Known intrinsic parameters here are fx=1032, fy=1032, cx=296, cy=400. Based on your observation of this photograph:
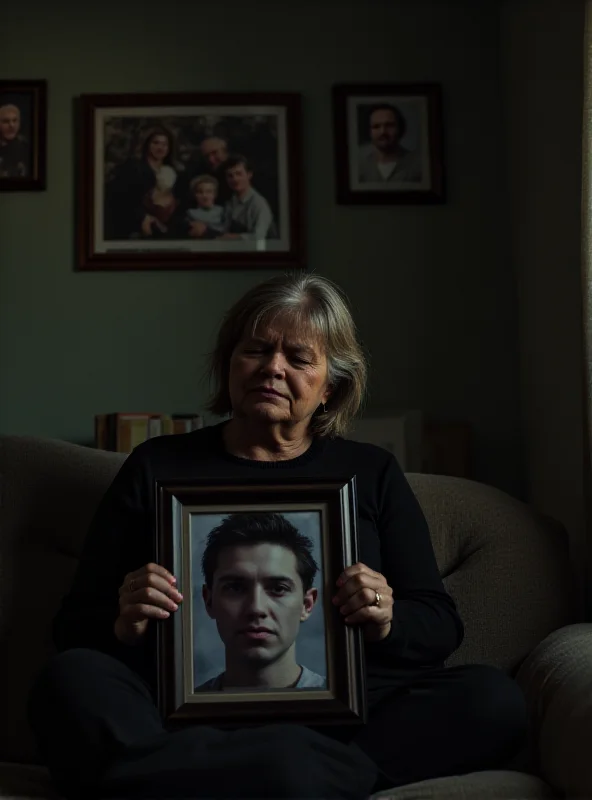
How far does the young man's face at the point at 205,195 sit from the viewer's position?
9.34ft

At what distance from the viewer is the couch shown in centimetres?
167

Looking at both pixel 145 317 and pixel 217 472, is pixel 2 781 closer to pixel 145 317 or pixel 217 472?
pixel 217 472

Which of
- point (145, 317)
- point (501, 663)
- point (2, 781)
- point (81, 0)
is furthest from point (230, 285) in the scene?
point (2, 781)

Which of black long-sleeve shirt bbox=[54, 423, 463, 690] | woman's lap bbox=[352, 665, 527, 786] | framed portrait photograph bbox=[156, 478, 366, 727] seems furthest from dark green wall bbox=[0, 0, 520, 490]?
woman's lap bbox=[352, 665, 527, 786]

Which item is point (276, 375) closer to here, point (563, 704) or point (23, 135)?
point (563, 704)

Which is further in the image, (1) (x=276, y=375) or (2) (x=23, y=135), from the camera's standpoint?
(2) (x=23, y=135)

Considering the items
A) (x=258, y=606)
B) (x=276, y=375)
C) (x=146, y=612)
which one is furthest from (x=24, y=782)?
(x=276, y=375)

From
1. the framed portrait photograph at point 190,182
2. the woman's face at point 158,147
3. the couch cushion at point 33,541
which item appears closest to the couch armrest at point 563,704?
the couch cushion at point 33,541

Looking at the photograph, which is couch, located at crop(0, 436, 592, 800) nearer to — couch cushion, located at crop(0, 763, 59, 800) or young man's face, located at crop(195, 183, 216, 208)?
couch cushion, located at crop(0, 763, 59, 800)

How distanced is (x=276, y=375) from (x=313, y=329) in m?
0.11

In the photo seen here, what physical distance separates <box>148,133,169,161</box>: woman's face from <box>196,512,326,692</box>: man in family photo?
1613mm

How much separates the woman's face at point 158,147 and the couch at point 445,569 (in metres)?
1.21

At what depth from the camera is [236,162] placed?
2.87 meters

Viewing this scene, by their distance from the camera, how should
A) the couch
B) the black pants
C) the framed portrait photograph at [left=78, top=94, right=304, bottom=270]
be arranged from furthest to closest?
1. the framed portrait photograph at [left=78, top=94, right=304, bottom=270]
2. the couch
3. the black pants
